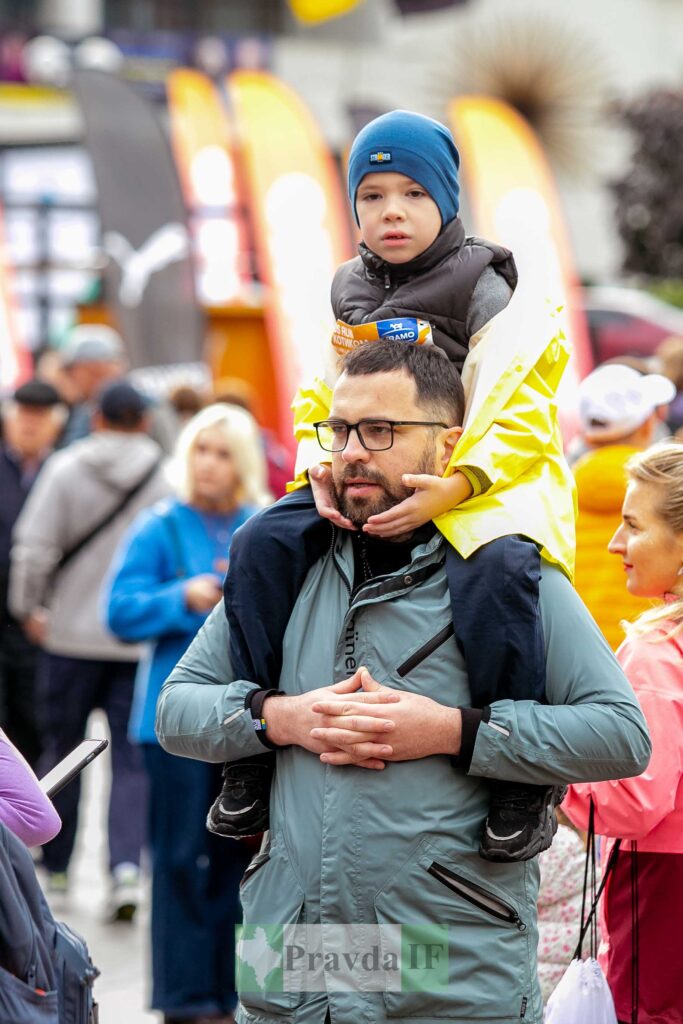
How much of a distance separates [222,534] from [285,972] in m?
2.97

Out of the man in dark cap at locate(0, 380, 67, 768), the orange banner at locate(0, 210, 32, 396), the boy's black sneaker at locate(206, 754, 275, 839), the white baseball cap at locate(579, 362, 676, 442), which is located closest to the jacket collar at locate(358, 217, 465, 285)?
the boy's black sneaker at locate(206, 754, 275, 839)

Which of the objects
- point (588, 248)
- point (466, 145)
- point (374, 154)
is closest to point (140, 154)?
point (466, 145)

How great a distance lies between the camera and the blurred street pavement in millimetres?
5598

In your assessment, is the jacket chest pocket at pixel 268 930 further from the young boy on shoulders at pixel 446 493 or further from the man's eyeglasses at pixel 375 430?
the man's eyeglasses at pixel 375 430

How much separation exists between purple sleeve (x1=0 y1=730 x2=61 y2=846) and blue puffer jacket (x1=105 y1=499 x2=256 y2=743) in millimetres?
2485

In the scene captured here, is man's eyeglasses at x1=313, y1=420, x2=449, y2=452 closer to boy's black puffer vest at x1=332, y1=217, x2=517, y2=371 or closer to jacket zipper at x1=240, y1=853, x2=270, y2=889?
boy's black puffer vest at x1=332, y1=217, x2=517, y2=371

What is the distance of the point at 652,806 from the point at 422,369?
94cm

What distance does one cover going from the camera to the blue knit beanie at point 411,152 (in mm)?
2951

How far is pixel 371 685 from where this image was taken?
2.63 metres

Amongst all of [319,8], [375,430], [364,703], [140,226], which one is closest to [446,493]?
[375,430]

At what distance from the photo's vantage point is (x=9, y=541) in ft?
25.2

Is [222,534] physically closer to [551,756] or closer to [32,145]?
[551,756]

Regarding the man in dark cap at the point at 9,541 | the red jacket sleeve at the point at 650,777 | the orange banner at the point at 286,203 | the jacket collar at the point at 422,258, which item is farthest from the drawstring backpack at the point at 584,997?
the orange banner at the point at 286,203

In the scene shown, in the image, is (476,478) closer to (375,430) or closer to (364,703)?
(375,430)
